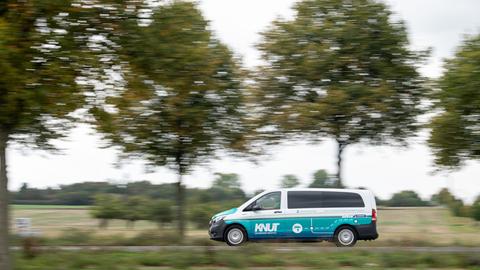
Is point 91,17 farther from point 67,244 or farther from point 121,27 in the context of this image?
point 67,244

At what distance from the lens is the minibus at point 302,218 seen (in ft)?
77.2

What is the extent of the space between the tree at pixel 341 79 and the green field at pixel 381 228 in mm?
4155

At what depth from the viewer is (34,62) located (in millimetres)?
13227

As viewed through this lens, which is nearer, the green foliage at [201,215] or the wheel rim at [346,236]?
the wheel rim at [346,236]

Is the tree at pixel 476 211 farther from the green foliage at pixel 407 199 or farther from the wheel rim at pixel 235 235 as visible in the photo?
the wheel rim at pixel 235 235

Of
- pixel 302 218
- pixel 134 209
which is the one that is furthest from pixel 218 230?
pixel 134 209

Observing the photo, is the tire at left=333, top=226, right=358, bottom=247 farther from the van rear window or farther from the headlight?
the headlight

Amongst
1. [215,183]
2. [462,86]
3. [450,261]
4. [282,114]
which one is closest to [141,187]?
[215,183]

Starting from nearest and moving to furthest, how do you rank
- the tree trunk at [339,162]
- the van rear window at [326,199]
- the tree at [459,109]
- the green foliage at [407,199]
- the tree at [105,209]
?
the tree at [459,109] → the van rear window at [326,199] → the tree trunk at [339,162] → the tree at [105,209] → the green foliage at [407,199]

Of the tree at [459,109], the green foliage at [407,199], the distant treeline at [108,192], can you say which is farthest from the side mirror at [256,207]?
the green foliage at [407,199]

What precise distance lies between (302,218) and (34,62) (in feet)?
40.9

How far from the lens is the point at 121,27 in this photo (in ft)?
45.2

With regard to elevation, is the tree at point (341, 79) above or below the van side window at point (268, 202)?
above

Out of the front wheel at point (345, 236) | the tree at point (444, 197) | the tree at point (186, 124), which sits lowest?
the front wheel at point (345, 236)
